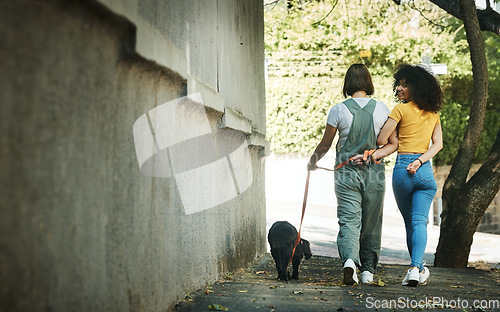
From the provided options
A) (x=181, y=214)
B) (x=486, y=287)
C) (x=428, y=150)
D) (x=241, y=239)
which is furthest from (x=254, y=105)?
(x=181, y=214)

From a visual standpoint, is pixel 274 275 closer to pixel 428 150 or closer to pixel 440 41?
pixel 428 150

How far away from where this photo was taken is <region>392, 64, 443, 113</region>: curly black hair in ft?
19.0

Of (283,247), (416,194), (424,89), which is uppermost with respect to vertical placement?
(424,89)

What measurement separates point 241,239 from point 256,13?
12.1ft

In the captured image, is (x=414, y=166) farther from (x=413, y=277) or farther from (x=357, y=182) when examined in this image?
(x=413, y=277)

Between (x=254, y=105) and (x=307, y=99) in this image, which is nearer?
(x=254, y=105)

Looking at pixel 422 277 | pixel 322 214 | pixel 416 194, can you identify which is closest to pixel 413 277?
pixel 422 277

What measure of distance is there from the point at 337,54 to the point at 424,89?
14.3 meters

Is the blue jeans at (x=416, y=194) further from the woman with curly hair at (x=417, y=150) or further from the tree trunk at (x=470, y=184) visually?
the tree trunk at (x=470, y=184)

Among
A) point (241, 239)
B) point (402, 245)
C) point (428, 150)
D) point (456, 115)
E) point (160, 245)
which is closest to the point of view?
point (160, 245)

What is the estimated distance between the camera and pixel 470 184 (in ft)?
26.2

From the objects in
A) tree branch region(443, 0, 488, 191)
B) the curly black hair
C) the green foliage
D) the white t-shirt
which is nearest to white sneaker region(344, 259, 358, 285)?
the white t-shirt

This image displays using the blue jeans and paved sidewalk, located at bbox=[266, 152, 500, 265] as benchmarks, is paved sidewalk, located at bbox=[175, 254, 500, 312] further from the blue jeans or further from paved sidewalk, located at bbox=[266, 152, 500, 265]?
paved sidewalk, located at bbox=[266, 152, 500, 265]

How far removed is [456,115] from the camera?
→ 18.8 meters
